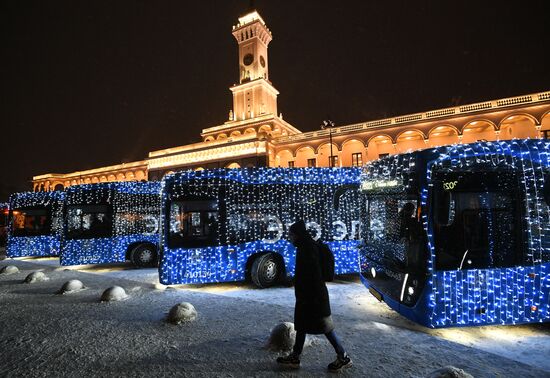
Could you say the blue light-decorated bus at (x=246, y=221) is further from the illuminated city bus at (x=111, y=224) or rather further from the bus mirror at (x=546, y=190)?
the illuminated city bus at (x=111, y=224)

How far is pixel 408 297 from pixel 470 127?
93.4ft

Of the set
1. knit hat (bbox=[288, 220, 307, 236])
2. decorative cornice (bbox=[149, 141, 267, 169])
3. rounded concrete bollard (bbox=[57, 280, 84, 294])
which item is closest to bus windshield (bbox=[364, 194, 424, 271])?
knit hat (bbox=[288, 220, 307, 236])

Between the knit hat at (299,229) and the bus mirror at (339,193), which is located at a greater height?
the bus mirror at (339,193)

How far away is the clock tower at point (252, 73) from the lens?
58906 mm

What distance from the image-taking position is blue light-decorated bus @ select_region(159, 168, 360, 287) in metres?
7.41

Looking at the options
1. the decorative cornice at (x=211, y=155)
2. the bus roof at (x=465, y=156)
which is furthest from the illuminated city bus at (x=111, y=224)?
the decorative cornice at (x=211, y=155)

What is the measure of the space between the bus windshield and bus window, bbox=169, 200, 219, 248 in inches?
145

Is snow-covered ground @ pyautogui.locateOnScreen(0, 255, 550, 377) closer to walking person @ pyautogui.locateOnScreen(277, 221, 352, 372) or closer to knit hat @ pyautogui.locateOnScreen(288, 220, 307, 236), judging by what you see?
walking person @ pyautogui.locateOnScreen(277, 221, 352, 372)

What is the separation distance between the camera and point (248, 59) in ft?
204

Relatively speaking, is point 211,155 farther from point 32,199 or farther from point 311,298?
point 311,298

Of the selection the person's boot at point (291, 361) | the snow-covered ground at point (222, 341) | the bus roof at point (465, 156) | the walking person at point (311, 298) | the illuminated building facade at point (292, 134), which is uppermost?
the illuminated building facade at point (292, 134)

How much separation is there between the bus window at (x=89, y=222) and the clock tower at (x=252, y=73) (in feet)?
161

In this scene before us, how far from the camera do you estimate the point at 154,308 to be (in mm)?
6090

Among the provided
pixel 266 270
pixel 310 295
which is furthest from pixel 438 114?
pixel 310 295
